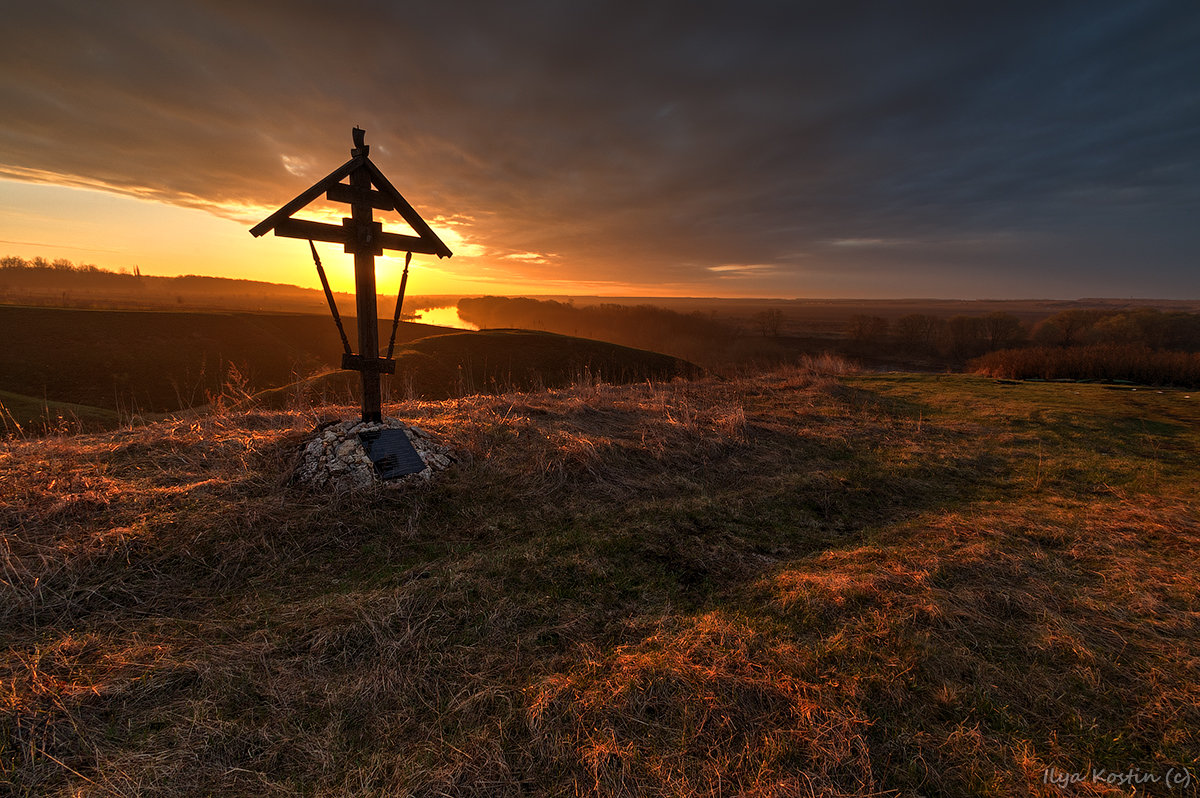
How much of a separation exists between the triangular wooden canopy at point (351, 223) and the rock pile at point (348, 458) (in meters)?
2.58

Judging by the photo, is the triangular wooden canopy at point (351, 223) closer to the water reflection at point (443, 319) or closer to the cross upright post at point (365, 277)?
the cross upright post at point (365, 277)

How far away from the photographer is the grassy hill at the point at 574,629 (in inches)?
89.9

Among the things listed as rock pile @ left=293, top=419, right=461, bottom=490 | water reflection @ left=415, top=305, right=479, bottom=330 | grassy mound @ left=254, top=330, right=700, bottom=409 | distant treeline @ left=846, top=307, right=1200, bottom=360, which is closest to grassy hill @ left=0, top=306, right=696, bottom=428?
grassy mound @ left=254, top=330, right=700, bottom=409

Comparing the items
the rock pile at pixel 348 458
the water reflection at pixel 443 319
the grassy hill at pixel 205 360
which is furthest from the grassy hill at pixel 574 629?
the water reflection at pixel 443 319

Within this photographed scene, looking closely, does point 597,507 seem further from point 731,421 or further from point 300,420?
point 300,420

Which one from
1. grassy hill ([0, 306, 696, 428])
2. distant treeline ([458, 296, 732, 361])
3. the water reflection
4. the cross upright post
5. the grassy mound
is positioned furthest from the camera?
the water reflection

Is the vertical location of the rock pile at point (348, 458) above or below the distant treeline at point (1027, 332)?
below

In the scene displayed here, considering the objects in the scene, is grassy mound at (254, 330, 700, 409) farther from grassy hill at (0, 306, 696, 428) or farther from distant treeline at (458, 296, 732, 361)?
distant treeline at (458, 296, 732, 361)

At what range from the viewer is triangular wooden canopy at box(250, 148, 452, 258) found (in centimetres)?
545

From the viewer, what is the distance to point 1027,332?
68.2m

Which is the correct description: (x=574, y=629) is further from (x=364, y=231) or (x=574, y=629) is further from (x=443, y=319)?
(x=443, y=319)

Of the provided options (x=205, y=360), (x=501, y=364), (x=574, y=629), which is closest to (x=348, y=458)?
(x=574, y=629)

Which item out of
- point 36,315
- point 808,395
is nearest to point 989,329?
point 808,395

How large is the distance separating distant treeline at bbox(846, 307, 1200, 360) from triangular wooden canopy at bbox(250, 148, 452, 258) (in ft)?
130
